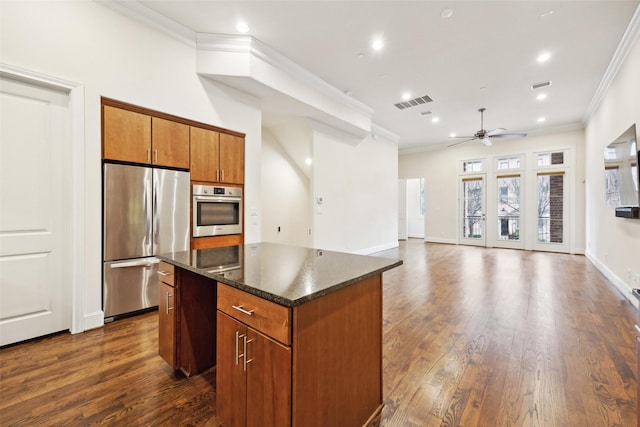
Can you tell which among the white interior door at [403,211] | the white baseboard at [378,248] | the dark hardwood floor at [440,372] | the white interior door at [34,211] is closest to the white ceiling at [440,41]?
the white interior door at [34,211]

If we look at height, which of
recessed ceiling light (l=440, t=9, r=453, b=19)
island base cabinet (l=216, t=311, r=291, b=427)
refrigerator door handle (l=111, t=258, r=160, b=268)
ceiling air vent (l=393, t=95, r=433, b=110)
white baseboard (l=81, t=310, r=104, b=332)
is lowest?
white baseboard (l=81, t=310, r=104, b=332)

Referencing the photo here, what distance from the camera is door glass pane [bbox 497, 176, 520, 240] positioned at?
8.15 metres

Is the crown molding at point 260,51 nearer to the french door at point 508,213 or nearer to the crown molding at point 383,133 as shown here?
the crown molding at point 383,133

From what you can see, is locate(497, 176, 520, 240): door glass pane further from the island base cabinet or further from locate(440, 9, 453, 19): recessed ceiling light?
the island base cabinet

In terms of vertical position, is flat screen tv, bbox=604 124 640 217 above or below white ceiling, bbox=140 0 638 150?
below

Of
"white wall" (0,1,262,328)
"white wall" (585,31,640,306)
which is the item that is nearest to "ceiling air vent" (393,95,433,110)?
"white wall" (585,31,640,306)

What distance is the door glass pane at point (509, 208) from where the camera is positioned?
8.15 m

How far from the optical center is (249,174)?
4.16 meters

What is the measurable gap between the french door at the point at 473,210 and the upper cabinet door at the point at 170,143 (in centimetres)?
849

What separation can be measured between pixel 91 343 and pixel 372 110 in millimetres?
6026

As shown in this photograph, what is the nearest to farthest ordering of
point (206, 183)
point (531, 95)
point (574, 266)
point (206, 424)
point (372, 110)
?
point (206, 424), point (206, 183), point (531, 95), point (574, 266), point (372, 110)

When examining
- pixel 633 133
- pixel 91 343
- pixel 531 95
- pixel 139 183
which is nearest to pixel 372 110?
pixel 531 95

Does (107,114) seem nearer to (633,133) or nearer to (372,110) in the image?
(372,110)

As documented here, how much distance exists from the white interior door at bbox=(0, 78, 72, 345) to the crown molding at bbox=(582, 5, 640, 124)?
241 inches
